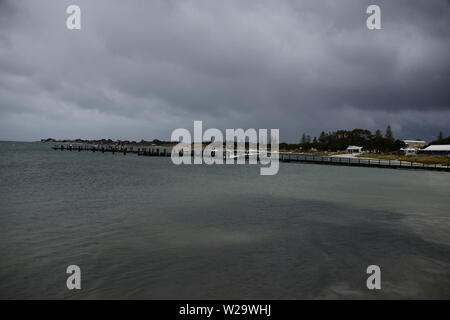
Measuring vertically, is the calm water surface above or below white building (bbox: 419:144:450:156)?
below

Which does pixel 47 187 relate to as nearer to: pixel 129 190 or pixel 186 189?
pixel 129 190

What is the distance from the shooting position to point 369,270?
32.0ft

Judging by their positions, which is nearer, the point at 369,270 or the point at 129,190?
the point at 369,270

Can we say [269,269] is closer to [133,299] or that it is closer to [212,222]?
[133,299]

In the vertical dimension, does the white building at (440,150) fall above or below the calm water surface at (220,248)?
above

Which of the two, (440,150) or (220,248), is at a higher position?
(440,150)

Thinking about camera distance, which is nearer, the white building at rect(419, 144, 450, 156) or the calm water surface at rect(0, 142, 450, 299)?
the calm water surface at rect(0, 142, 450, 299)

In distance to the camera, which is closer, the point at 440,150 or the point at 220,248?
the point at 220,248

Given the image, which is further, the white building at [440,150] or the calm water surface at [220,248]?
the white building at [440,150]
